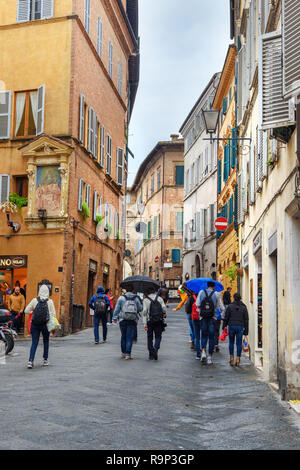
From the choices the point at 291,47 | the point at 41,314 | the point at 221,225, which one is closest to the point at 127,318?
the point at 41,314

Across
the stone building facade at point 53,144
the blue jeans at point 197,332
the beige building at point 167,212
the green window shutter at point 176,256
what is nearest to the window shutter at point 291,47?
the blue jeans at point 197,332

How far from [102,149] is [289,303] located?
2025cm

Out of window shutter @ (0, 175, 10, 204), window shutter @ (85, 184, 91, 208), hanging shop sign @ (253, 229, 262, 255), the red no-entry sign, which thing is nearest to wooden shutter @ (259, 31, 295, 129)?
hanging shop sign @ (253, 229, 262, 255)

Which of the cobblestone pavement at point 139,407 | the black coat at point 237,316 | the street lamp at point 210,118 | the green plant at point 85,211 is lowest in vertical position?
the cobblestone pavement at point 139,407

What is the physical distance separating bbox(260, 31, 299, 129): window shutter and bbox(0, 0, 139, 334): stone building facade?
1415 centimetres

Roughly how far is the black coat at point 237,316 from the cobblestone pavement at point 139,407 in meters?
0.91

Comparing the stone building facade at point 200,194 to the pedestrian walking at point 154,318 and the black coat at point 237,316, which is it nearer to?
the pedestrian walking at point 154,318

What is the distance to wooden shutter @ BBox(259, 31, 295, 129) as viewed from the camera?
8570mm

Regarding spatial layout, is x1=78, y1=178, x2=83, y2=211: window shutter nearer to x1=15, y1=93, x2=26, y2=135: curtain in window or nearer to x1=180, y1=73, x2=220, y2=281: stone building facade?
x1=15, y1=93, x2=26, y2=135: curtain in window

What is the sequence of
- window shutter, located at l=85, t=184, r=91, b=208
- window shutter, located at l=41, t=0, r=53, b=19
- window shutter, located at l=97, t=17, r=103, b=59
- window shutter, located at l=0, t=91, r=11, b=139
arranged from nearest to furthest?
window shutter, located at l=0, t=91, r=11, b=139 < window shutter, located at l=41, t=0, r=53, b=19 < window shutter, located at l=85, t=184, r=91, b=208 < window shutter, located at l=97, t=17, r=103, b=59

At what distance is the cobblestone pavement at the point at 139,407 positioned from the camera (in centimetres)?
632

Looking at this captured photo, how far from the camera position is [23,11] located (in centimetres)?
2464

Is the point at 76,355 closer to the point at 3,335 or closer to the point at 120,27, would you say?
the point at 3,335

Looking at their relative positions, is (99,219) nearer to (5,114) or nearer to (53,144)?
(53,144)
